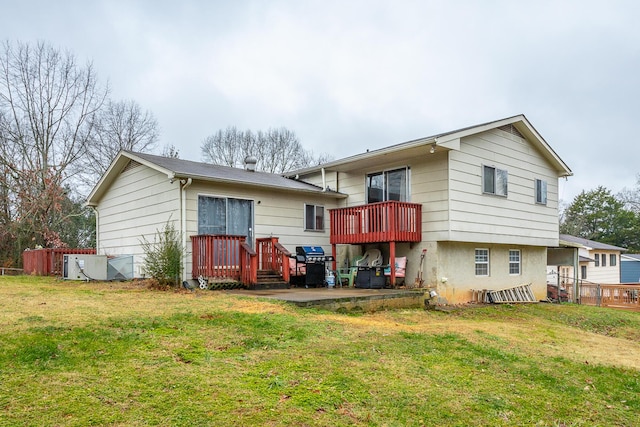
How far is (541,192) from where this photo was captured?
15.8 meters

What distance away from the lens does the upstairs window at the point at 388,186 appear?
1345 cm

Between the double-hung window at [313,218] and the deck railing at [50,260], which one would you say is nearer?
the double-hung window at [313,218]

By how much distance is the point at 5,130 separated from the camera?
2189 cm

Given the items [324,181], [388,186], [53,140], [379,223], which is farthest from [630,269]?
[53,140]

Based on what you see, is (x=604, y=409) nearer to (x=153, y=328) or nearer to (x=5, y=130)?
(x=153, y=328)

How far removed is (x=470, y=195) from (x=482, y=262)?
2391 mm

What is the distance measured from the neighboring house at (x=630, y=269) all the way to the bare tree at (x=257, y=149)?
2551 centimetres

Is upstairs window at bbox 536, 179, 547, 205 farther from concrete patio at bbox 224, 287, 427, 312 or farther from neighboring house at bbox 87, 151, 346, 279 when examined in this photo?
concrete patio at bbox 224, 287, 427, 312

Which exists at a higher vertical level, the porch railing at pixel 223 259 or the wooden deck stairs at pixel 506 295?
the porch railing at pixel 223 259

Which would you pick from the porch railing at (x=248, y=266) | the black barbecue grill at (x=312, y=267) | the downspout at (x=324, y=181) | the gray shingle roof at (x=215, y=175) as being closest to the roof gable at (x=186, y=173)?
the gray shingle roof at (x=215, y=175)

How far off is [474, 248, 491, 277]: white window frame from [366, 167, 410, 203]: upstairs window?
288 cm

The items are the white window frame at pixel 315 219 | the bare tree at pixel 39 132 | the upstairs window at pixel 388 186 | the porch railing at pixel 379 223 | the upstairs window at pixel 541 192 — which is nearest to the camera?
the porch railing at pixel 379 223

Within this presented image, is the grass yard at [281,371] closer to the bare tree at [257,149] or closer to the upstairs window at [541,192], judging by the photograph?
the upstairs window at [541,192]

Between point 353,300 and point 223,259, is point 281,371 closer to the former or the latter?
point 353,300
